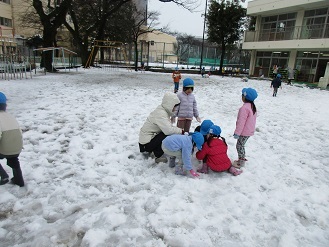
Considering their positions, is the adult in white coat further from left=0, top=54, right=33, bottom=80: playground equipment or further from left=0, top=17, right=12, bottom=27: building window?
left=0, top=17, right=12, bottom=27: building window

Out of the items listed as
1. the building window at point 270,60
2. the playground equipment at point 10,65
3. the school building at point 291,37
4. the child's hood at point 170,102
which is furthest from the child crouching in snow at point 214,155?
the building window at point 270,60

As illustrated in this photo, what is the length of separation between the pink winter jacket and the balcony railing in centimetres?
1997

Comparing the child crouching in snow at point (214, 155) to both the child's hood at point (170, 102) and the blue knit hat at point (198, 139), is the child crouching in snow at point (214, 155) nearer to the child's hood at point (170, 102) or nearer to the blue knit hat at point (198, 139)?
the blue knit hat at point (198, 139)

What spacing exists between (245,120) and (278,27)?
24271mm

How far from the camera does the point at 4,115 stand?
2.86 m

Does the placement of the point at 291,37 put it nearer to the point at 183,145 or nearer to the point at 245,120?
the point at 245,120

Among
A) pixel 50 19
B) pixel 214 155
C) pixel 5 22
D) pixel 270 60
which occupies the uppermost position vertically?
pixel 5 22

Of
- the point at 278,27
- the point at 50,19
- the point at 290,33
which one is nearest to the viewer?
the point at 50,19

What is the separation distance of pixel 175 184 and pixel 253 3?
26397 millimetres

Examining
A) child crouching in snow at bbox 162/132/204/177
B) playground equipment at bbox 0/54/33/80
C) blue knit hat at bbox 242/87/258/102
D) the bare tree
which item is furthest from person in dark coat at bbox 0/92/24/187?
the bare tree

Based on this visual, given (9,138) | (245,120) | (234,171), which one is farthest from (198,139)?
(9,138)

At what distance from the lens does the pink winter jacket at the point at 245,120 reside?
3844 mm

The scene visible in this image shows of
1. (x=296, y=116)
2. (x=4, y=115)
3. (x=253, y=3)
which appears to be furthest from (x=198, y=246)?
(x=253, y=3)

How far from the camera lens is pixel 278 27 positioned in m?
23.9
